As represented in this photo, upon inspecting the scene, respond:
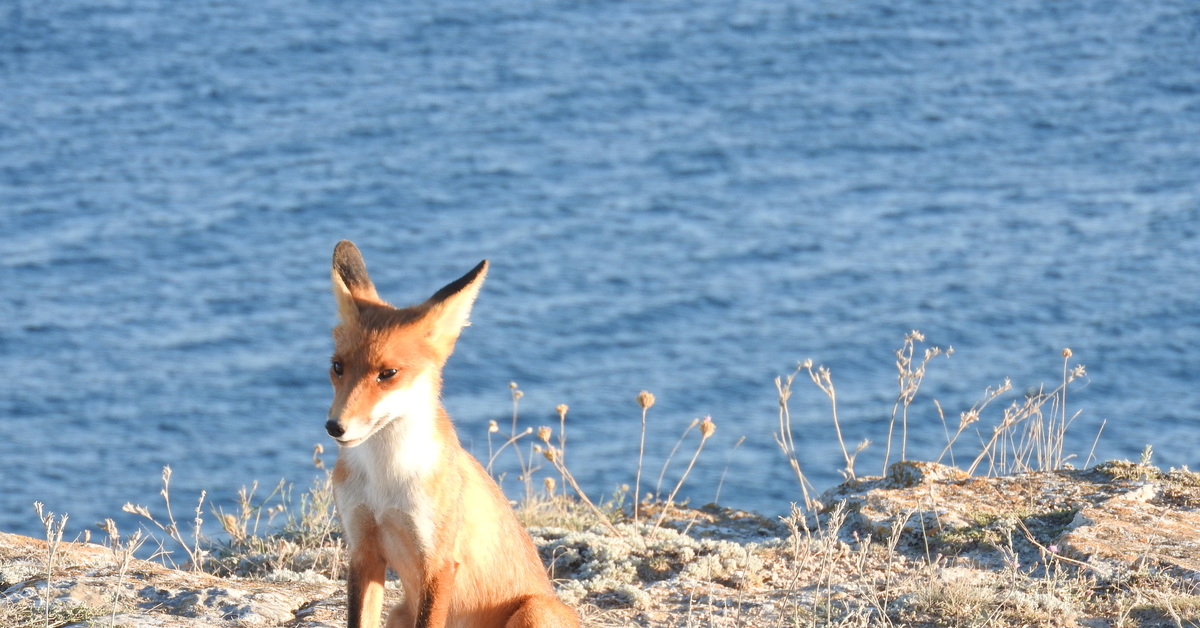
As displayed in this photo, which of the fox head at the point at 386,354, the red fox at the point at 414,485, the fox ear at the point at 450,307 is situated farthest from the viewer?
the fox ear at the point at 450,307

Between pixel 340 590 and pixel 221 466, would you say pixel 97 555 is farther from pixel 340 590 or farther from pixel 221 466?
pixel 221 466

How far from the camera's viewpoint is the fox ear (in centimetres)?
484

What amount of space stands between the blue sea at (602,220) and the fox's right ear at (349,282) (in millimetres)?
12765

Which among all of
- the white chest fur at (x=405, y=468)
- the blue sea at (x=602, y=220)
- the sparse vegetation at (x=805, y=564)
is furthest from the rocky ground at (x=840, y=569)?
the blue sea at (x=602, y=220)

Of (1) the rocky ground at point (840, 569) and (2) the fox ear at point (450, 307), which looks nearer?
(2) the fox ear at point (450, 307)

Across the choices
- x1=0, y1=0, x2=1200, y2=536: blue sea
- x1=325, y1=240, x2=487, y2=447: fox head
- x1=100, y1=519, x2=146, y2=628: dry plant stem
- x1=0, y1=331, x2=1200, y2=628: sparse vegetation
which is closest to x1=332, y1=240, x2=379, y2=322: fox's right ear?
x1=325, y1=240, x2=487, y2=447: fox head

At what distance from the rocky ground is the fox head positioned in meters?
1.72

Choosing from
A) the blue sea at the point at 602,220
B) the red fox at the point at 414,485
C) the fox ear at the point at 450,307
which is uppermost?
the fox ear at the point at 450,307

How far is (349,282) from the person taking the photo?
5.20 metres

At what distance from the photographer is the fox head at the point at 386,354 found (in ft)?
15.0

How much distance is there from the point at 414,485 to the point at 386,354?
586mm

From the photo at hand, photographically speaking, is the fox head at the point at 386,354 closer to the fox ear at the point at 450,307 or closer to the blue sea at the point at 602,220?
the fox ear at the point at 450,307

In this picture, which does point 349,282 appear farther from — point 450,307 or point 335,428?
point 335,428

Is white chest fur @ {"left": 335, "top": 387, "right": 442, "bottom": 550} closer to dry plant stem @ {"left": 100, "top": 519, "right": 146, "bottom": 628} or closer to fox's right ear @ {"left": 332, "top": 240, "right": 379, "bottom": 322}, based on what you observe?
fox's right ear @ {"left": 332, "top": 240, "right": 379, "bottom": 322}
